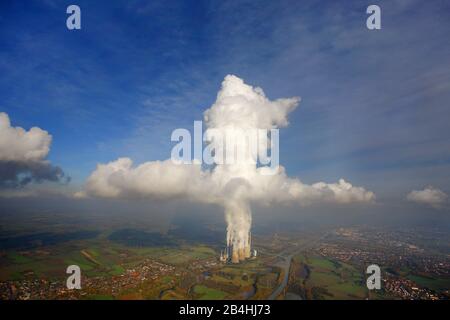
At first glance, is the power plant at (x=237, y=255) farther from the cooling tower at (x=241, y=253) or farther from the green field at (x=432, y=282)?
the green field at (x=432, y=282)

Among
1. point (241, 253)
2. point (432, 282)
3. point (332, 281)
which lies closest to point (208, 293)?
point (332, 281)

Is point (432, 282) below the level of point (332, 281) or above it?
below

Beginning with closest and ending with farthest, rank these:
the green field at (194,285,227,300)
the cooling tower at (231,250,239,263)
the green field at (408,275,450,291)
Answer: the green field at (194,285,227,300), the green field at (408,275,450,291), the cooling tower at (231,250,239,263)

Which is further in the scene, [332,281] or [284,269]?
[284,269]

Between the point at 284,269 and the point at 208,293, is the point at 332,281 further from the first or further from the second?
the point at 208,293

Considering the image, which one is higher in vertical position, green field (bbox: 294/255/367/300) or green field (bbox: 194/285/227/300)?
green field (bbox: 194/285/227/300)

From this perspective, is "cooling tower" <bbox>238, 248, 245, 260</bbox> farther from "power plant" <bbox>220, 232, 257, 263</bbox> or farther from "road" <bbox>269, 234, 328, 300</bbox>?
"road" <bbox>269, 234, 328, 300</bbox>

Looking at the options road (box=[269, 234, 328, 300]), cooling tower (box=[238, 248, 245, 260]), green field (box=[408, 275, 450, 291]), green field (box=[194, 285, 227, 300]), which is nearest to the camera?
green field (box=[194, 285, 227, 300])

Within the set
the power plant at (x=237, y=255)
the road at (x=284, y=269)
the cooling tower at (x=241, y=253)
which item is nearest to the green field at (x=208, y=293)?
the road at (x=284, y=269)

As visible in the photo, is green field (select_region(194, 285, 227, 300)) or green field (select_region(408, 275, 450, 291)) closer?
green field (select_region(194, 285, 227, 300))

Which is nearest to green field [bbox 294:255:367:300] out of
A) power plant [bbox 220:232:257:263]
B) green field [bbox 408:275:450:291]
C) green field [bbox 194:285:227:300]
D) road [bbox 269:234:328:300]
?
road [bbox 269:234:328:300]
